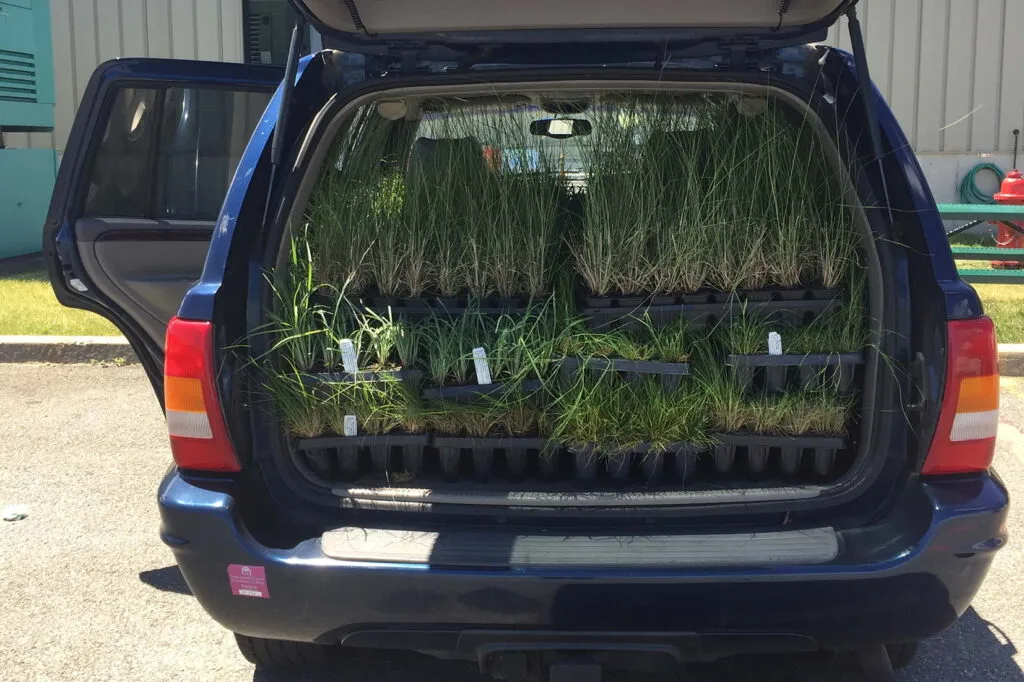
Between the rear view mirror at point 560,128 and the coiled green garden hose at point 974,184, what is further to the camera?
the coiled green garden hose at point 974,184

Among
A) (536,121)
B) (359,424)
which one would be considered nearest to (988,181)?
(536,121)

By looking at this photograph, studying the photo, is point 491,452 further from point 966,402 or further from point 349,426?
point 966,402

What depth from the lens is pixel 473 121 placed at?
10.1 ft

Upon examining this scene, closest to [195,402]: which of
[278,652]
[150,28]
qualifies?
[278,652]

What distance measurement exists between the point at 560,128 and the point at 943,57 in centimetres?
1021

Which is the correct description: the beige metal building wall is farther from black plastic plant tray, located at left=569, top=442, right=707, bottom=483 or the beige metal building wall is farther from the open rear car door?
black plastic plant tray, located at left=569, top=442, right=707, bottom=483

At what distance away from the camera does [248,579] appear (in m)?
2.36

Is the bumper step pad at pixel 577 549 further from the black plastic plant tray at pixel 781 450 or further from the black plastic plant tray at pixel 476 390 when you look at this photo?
the black plastic plant tray at pixel 476 390

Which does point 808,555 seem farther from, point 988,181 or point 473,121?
point 988,181

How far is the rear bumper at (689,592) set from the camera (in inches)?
89.1

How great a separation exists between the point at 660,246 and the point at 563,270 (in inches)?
11.9

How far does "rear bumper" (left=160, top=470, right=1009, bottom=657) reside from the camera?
89.1 inches

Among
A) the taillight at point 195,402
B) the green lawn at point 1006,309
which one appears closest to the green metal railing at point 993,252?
the green lawn at point 1006,309

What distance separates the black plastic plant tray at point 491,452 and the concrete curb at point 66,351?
480cm
